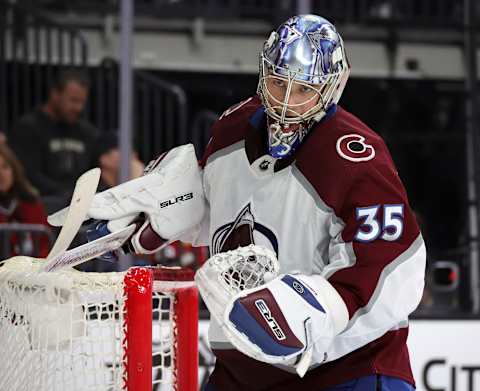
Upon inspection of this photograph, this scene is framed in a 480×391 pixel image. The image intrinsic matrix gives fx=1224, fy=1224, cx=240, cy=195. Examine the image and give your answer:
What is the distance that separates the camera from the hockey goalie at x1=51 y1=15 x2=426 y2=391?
80.3 inches

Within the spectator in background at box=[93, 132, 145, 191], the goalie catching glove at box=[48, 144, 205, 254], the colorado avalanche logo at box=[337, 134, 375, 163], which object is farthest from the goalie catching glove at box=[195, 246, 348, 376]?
the spectator in background at box=[93, 132, 145, 191]

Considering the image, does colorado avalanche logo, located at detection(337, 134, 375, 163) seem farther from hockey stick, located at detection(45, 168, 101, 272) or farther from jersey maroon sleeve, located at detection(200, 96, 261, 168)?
hockey stick, located at detection(45, 168, 101, 272)

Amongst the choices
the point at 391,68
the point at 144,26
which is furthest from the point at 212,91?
the point at 391,68

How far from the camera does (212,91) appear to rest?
19.0 feet

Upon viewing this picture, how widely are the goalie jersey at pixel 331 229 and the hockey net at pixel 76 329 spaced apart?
0.68 feet

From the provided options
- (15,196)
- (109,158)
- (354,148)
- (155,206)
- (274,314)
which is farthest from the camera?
(109,158)

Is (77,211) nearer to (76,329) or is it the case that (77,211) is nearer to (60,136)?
(76,329)

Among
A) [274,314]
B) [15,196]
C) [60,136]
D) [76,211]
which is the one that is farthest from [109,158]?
[274,314]

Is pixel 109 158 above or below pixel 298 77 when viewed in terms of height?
below

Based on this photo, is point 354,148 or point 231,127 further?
point 231,127

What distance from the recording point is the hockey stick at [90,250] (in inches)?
89.5

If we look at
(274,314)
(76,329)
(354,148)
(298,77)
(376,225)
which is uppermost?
(298,77)

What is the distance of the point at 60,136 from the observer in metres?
5.17

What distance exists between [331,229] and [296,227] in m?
0.07
